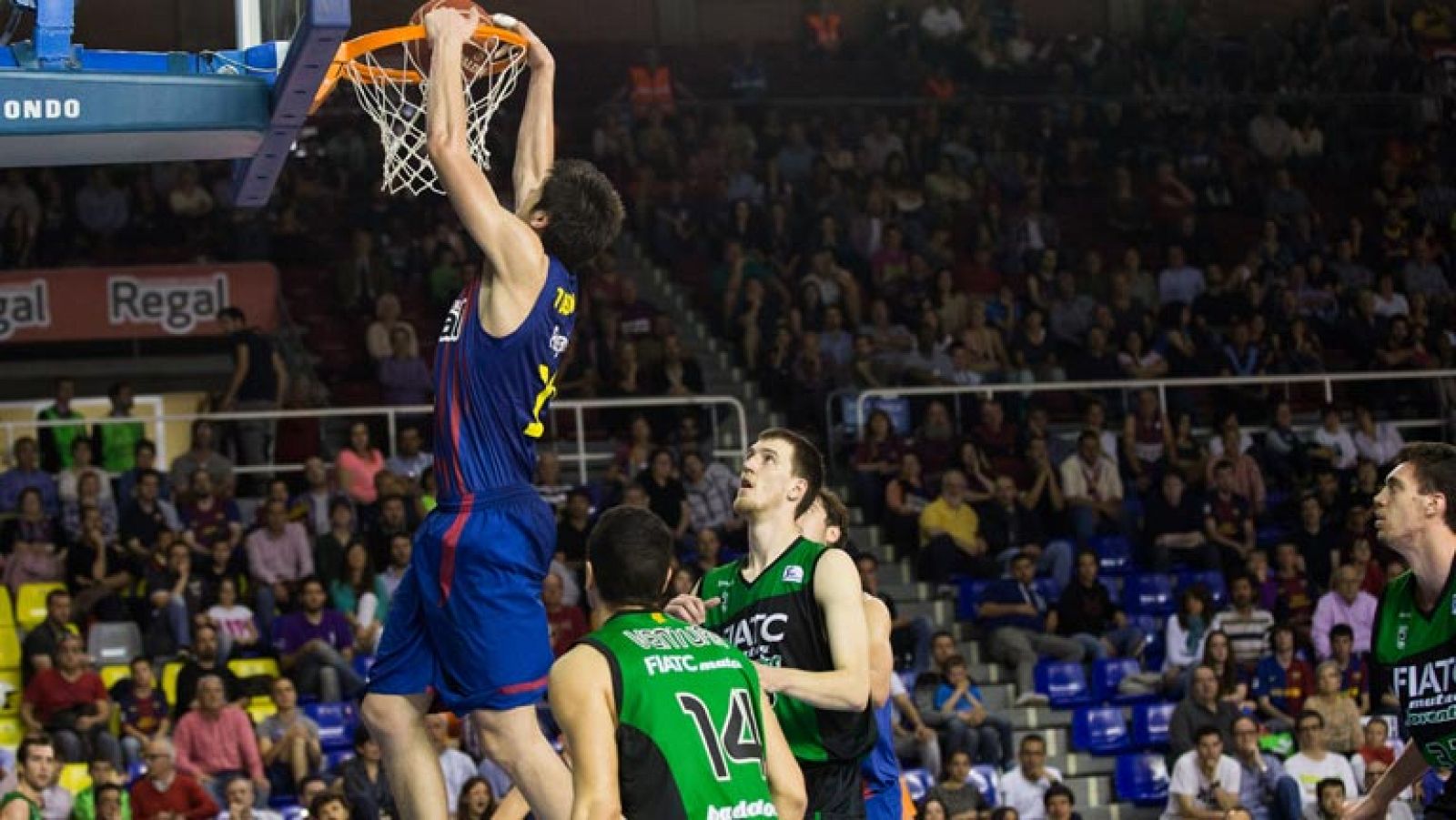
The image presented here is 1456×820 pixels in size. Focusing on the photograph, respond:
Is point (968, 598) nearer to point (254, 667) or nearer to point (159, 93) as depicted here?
point (254, 667)

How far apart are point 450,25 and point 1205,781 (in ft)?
35.4

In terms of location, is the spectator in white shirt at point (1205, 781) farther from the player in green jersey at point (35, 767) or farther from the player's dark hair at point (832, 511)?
the player's dark hair at point (832, 511)

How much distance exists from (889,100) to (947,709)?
11179mm

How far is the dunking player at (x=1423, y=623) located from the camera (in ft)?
23.6

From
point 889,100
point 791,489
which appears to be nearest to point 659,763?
point 791,489

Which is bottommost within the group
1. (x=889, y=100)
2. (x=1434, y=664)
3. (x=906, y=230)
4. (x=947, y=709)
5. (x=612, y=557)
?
(x=947, y=709)

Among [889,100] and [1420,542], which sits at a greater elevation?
[889,100]

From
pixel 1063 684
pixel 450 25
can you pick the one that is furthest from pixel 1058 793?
pixel 450 25

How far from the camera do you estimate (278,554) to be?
1641cm

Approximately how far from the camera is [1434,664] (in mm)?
7227

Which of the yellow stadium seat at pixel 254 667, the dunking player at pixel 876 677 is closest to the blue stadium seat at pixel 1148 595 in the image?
the yellow stadium seat at pixel 254 667

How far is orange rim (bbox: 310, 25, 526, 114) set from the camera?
23.7 ft

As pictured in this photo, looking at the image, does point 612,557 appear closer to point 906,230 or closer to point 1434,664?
point 1434,664

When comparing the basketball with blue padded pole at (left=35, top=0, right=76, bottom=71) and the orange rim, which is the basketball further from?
blue padded pole at (left=35, top=0, right=76, bottom=71)
